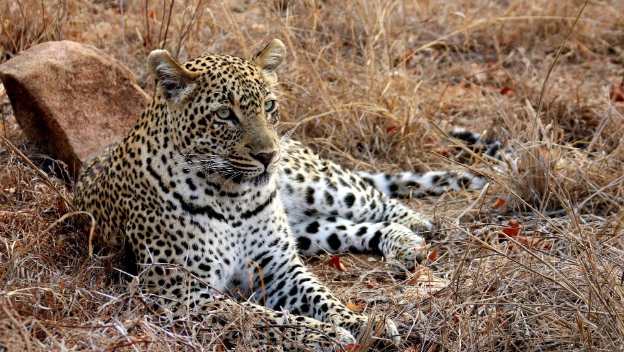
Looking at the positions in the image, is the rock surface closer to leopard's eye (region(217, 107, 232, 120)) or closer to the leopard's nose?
leopard's eye (region(217, 107, 232, 120))

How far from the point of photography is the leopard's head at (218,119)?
19.2 feet

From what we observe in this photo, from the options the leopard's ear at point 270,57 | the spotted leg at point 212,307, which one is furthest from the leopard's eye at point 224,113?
the spotted leg at point 212,307

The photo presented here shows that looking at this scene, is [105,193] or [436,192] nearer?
[105,193]

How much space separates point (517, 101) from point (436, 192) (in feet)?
6.61

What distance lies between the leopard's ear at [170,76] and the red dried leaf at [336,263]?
1.94 metres

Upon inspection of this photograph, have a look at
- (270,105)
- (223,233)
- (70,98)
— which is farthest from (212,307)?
(70,98)

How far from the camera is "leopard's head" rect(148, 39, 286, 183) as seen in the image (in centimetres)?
584

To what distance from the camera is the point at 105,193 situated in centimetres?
648

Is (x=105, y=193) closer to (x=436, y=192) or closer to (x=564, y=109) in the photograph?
(x=436, y=192)

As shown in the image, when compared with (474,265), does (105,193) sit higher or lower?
higher

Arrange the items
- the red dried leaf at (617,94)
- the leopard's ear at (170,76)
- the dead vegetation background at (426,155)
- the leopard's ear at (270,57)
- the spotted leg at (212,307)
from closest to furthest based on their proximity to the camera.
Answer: the dead vegetation background at (426,155), the spotted leg at (212,307), the leopard's ear at (170,76), the leopard's ear at (270,57), the red dried leaf at (617,94)

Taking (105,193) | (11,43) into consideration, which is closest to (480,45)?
(11,43)

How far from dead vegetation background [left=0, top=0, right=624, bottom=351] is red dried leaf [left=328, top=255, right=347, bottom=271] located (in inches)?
2.6

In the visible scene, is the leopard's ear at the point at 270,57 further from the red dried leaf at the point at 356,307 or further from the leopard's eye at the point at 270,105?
the red dried leaf at the point at 356,307
